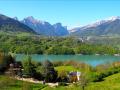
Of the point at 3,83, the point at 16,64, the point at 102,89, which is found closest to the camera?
the point at 3,83

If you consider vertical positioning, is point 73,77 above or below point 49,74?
below

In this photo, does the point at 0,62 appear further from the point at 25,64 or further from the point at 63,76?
the point at 63,76

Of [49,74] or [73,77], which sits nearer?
[49,74]

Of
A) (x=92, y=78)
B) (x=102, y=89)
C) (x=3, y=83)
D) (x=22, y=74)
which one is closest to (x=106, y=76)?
(x=92, y=78)

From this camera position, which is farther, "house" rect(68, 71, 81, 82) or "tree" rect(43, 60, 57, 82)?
"house" rect(68, 71, 81, 82)

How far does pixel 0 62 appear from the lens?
84.9 meters

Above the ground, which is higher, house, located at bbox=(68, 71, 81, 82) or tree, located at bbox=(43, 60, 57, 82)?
tree, located at bbox=(43, 60, 57, 82)

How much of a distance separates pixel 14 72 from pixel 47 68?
795 centimetres

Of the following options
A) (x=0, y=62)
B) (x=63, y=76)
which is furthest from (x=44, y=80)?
(x=0, y=62)

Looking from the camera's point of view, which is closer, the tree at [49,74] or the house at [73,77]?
the tree at [49,74]

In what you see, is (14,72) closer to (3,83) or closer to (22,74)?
(22,74)

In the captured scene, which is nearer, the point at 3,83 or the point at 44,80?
the point at 3,83

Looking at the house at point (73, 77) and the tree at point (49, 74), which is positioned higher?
the tree at point (49, 74)

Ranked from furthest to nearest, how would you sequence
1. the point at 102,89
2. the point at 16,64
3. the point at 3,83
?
the point at 16,64 → the point at 102,89 → the point at 3,83
